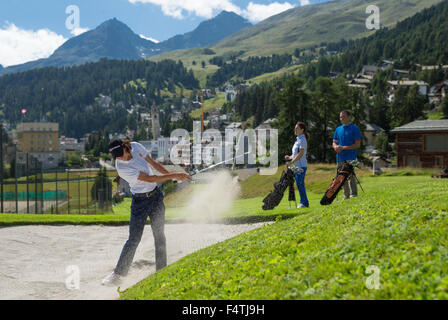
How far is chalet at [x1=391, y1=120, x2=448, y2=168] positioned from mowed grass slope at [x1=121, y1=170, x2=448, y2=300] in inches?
1653

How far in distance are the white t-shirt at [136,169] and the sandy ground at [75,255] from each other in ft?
7.30

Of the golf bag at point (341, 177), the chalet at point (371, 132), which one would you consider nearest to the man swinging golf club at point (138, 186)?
the golf bag at point (341, 177)

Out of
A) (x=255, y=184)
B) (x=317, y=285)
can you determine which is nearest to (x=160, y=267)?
(x=317, y=285)

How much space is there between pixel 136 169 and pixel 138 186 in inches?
15.1

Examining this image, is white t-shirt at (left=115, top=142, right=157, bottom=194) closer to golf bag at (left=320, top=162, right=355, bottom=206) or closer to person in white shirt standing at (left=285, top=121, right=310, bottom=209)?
person in white shirt standing at (left=285, top=121, right=310, bottom=209)

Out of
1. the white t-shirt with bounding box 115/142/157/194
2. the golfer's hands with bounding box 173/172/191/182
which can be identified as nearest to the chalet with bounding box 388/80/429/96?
the golfer's hands with bounding box 173/172/191/182

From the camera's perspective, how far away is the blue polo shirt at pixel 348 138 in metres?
12.5

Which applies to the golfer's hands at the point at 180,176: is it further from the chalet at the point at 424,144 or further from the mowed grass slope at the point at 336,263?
the chalet at the point at 424,144

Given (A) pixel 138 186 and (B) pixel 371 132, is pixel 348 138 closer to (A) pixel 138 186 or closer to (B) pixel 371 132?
(A) pixel 138 186

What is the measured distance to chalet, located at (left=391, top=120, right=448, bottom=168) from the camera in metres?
45.4
